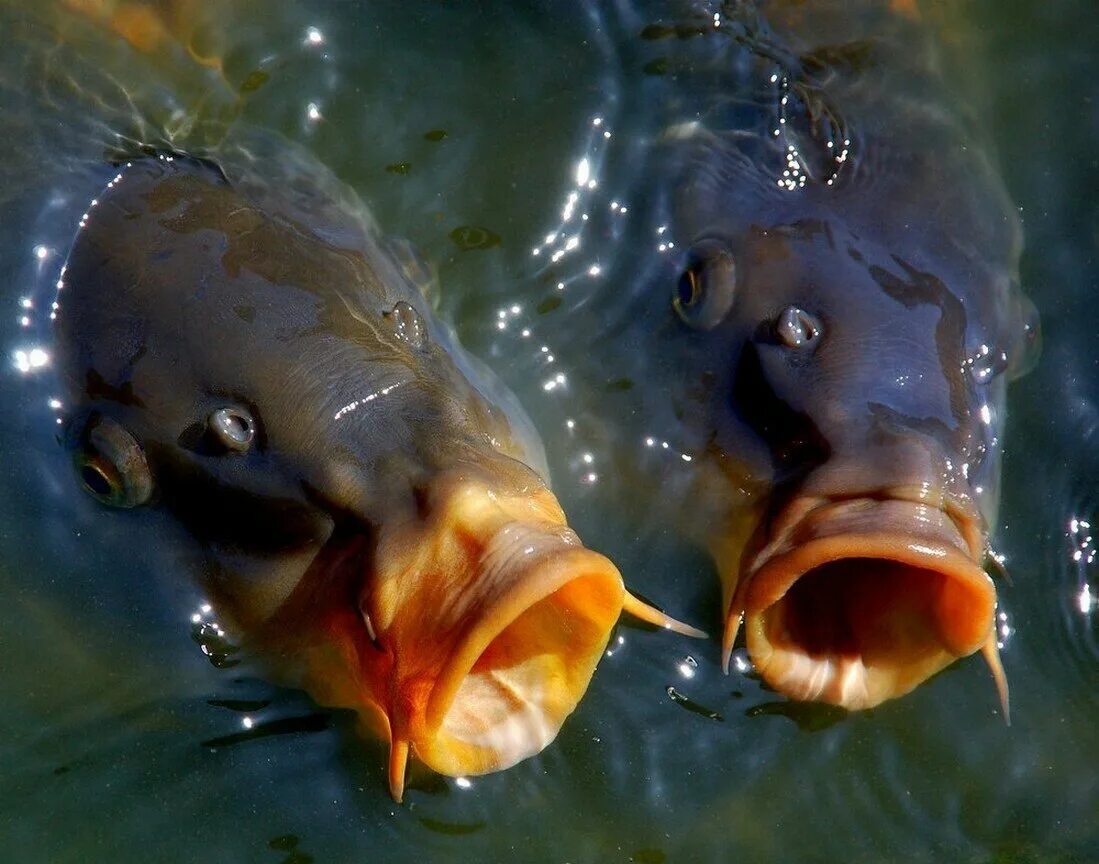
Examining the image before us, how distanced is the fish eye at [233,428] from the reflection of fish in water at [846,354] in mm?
1215

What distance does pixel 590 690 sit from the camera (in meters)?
3.51

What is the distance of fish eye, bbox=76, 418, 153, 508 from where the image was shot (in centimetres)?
318

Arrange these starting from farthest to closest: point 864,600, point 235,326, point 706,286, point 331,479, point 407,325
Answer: point 706,286 → point 407,325 → point 864,600 → point 235,326 → point 331,479

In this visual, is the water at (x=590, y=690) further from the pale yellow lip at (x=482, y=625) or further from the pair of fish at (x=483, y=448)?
the pale yellow lip at (x=482, y=625)

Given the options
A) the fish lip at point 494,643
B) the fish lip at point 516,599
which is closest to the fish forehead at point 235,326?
the fish lip at point 494,643

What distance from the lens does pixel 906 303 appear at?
11.4ft

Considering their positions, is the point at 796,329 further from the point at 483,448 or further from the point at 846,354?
the point at 483,448

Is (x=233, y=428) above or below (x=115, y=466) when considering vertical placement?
above

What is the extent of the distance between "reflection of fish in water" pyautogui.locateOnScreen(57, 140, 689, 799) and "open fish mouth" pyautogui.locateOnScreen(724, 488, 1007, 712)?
0.38m

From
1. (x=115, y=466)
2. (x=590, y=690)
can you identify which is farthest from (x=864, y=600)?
(x=115, y=466)

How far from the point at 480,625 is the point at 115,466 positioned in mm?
1168

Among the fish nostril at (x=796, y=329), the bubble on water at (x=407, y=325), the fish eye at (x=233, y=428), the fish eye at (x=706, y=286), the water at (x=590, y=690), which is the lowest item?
the water at (x=590, y=690)

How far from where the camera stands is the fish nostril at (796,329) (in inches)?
135

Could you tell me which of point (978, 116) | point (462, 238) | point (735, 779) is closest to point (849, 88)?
point (978, 116)
